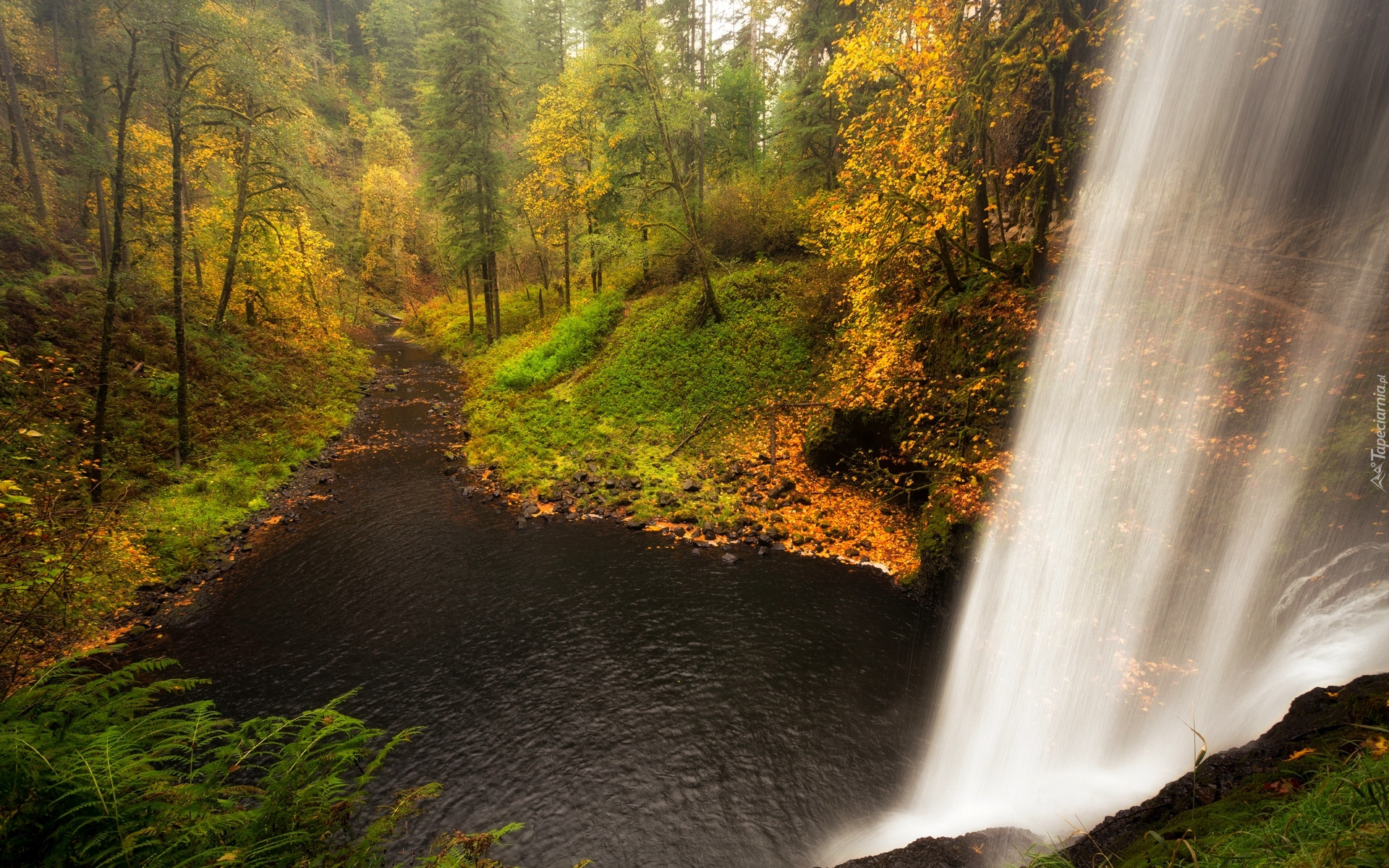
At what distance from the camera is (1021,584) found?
9.80 metres

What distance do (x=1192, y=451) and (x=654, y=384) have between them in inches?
667

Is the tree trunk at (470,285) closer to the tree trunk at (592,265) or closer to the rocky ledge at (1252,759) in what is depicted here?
the tree trunk at (592,265)

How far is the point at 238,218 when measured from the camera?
1852cm

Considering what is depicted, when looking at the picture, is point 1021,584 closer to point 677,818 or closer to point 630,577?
point 677,818

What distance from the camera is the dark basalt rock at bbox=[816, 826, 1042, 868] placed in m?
5.64

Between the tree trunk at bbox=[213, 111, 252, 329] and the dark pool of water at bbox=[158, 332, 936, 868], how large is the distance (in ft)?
36.4

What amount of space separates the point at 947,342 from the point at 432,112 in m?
27.6

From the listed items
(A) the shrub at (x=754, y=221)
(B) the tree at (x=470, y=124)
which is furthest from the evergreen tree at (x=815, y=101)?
(B) the tree at (x=470, y=124)

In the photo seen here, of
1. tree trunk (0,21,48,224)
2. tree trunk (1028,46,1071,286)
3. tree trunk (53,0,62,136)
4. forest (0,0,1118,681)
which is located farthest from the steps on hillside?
tree trunk (1028,46,1071,286)

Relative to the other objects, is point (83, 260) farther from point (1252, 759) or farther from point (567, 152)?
point (1252, 759)

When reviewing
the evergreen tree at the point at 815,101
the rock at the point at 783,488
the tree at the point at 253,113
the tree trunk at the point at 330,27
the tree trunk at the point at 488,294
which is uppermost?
the tree trunk at the point at 330,27

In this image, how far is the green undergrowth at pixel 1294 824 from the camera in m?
2.40

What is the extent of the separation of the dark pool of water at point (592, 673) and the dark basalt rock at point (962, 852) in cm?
117

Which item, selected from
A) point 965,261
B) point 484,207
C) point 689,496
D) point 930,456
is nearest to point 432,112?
point 484,207
